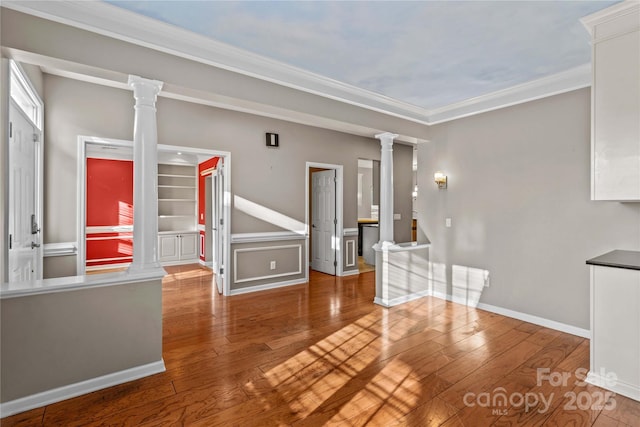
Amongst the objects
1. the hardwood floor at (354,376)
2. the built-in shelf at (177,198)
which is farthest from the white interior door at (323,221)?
the built-in shelf at (177,198)

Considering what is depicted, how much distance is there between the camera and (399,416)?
6.85ft

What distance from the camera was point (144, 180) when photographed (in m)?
2.65

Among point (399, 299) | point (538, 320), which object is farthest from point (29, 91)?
point (538, 320)

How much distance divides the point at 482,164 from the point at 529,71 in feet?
3.96

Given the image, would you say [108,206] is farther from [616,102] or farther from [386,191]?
[616,102]

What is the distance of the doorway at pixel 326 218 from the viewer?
6055 millimetres

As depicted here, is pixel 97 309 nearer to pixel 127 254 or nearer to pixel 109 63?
pixel 109 63

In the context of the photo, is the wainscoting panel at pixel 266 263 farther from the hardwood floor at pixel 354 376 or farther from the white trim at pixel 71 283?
the white trim at pixel 71 283

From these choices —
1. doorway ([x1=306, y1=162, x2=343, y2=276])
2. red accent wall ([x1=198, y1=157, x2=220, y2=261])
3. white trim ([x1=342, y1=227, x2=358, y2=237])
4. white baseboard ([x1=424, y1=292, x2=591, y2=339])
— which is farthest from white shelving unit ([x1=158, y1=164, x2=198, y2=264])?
white baseboard ([x1=424, y1=292, x2=591, y2=339])

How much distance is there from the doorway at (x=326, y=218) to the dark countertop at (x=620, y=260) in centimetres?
391

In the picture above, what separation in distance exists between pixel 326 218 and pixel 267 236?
1.50 meters

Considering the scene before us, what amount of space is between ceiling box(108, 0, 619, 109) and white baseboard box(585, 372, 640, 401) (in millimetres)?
2683

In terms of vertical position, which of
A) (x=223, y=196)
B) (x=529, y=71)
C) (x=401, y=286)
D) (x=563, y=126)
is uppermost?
(x=529, y=71)

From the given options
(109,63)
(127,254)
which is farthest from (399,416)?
(127,254)
